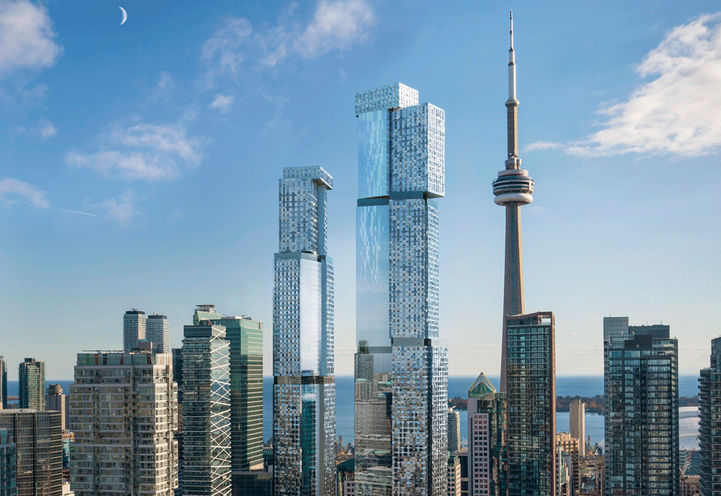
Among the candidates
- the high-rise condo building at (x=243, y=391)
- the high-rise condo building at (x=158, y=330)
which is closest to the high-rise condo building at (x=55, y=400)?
the high-rise condo building at (x=158, y=330)

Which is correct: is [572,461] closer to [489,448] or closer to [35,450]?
[489,448]

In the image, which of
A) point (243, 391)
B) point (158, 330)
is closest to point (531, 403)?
point (243, 391)

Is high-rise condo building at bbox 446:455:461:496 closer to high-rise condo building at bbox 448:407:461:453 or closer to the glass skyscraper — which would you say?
the glass skyscraper

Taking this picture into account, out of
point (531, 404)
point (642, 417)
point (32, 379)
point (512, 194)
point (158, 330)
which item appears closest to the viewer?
point (642, 417)

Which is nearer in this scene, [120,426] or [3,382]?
[120,426]

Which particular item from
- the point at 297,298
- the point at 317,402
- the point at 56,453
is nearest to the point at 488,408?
the point at 317,402

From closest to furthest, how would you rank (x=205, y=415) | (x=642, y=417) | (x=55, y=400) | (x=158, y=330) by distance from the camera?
(x=642, y=417) < (x=205, y=415) < (x=55, y=400) < (x=158, y=330)

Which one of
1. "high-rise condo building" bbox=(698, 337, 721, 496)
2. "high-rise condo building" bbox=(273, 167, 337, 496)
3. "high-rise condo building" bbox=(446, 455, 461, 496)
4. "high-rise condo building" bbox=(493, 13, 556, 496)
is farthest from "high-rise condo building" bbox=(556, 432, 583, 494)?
"high-rise condo building" bbox=(698, 337, 721, 496)
